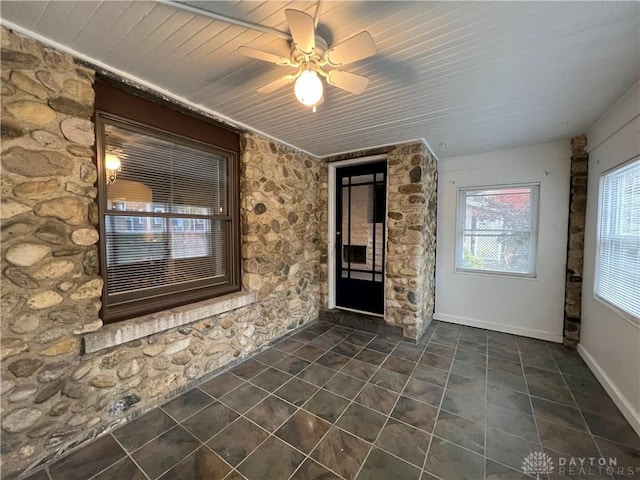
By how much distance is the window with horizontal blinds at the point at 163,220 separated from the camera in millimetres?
1848

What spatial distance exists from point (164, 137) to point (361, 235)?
2.60 meters

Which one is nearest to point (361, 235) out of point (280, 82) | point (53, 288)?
point (280, 82)

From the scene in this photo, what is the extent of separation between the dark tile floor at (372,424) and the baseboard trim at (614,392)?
5cm

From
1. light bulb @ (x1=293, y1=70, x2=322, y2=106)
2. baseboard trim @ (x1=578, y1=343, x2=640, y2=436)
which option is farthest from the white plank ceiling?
baseboard trim @ (x1=578, y1=343, x2=640, y2=436)

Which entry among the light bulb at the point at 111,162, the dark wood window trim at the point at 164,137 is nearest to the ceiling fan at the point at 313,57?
the dark wood window trim at the point at 164,137

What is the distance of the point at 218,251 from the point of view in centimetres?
263

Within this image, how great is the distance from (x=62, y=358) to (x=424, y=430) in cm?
238

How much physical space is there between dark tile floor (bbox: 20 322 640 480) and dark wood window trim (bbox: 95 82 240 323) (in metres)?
0.81

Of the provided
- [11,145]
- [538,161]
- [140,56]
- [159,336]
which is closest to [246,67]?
[140,56]

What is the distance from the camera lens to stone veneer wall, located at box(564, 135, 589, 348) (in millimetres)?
2830

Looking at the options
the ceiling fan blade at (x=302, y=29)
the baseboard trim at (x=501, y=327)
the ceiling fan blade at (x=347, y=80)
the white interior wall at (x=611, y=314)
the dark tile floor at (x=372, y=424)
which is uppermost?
the ceiling fan blade at (x=302, y=29)

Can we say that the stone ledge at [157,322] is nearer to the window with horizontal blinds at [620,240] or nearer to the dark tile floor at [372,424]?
the dark tile floor at [372,424]

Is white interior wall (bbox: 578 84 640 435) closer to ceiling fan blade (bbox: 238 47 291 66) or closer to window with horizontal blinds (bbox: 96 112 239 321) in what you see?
ceiling fan blade (bbox: 238 47 291 66)

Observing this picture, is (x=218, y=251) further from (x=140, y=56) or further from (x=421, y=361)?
(x=421, y=361)
